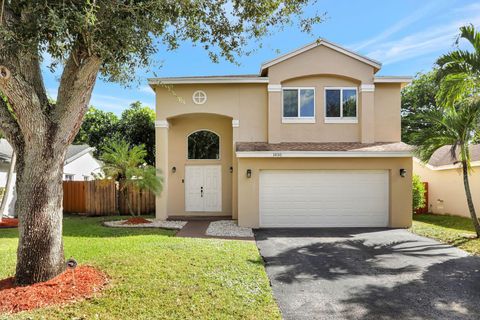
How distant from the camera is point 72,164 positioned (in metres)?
21.3

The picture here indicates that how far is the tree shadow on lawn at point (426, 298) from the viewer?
17.8ft

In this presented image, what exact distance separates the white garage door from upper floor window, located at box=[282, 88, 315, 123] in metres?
2.47

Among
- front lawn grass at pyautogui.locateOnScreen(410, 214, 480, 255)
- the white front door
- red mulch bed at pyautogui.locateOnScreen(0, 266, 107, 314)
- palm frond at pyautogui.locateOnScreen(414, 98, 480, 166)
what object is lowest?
front lawn grass at pyautogui.locateOnScreen(410, 214, 480, 255)

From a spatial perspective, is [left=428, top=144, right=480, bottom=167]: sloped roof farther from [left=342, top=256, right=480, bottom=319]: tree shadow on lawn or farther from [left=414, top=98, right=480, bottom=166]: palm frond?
[left=342, top=256, right=480, bottom=319]: tree shadow on lawn

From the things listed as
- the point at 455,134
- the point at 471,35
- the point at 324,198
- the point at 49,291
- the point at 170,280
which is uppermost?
the point at 471,35

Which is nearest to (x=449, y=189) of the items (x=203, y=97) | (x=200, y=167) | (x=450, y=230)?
(x=450, y=230)

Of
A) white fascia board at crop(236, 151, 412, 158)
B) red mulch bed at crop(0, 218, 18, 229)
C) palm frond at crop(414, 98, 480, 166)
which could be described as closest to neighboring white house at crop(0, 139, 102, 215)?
red mulch bed at crop(0, 218, 18, 229)

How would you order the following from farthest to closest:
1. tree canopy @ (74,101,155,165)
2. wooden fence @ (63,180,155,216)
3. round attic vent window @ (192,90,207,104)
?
1. tree canopy @ (74,101,155,165)
2. wooden fence @ (63,180,155,216)
3. round attic vent window @ (192,90,207,104)

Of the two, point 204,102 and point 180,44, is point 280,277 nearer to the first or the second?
point 180,44

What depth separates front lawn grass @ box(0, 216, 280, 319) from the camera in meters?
5.17

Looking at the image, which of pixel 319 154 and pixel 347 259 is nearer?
pixel 347 259

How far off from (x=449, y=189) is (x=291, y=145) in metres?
10.0

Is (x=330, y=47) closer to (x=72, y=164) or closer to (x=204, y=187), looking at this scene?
(x=204, y=187)

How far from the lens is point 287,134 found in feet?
48.5
